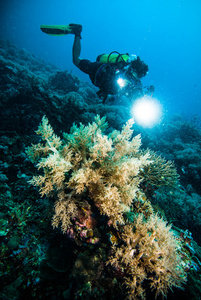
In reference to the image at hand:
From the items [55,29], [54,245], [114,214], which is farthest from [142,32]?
[54,245]

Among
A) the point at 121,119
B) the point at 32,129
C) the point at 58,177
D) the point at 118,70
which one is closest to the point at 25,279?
the point at 58,177

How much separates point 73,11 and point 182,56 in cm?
10527

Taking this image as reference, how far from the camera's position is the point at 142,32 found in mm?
118750

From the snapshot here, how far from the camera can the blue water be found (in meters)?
96.4

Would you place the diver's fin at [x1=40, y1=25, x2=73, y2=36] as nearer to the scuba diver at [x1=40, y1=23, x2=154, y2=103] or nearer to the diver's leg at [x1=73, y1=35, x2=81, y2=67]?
the diver's leg at [x1=73, y1=35, x2=81, y2=67]

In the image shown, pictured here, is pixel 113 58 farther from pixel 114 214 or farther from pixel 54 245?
pixel 54 245

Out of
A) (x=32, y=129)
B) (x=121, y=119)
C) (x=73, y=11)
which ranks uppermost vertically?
(x=73, y=11)

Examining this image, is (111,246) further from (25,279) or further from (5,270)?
(5,270)

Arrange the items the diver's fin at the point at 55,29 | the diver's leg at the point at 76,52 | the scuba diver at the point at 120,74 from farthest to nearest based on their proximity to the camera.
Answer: the diver's leg at the point at 76,52 → the diver's fin at the point at 55,29 → the scuba diver at the point at 120,74

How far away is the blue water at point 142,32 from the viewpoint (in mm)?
96375

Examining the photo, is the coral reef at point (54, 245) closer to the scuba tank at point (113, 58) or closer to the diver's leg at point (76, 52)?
the scuba tank at point (113, 58)

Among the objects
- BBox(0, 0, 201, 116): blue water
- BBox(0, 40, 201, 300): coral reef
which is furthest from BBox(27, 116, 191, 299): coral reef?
BBox(0, 0, 201, 116): blue water

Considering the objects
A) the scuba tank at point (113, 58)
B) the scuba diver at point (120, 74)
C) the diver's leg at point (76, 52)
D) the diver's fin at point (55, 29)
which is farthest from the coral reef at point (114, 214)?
the diver's fin at point (55, 29)

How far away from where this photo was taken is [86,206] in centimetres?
217
